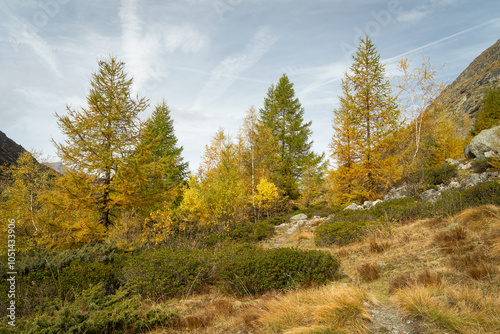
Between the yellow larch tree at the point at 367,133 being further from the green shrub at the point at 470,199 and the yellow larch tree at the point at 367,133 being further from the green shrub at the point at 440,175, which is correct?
the green shrub at the point at 470,199

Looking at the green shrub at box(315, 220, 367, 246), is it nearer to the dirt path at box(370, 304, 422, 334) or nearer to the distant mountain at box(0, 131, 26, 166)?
the dirt path at box(370, 304, 422, 334)

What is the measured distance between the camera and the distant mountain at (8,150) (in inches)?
1641

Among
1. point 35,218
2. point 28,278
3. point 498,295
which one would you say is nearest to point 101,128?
point 35,218

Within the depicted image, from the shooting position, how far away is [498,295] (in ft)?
8.14

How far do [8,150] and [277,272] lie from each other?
63403 millimetres

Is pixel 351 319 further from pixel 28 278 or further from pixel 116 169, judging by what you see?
pixel 116 169

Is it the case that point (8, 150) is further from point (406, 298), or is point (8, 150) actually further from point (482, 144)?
point (482, 144)

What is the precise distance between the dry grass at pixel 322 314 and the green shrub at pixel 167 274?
2.51 metres

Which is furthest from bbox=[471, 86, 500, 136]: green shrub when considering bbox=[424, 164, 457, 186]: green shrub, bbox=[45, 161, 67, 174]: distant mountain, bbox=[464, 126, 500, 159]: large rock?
bbox=[45, 161, 67, 174]: distant mountain

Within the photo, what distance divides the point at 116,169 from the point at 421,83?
1741 centimetres

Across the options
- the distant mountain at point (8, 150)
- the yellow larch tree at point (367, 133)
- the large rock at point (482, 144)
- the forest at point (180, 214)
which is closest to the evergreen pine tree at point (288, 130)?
the forest at point (180, 214)

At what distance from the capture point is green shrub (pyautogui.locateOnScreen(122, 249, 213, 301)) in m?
5.07

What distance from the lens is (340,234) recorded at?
7586mm

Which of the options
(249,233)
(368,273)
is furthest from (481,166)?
(249,233)
